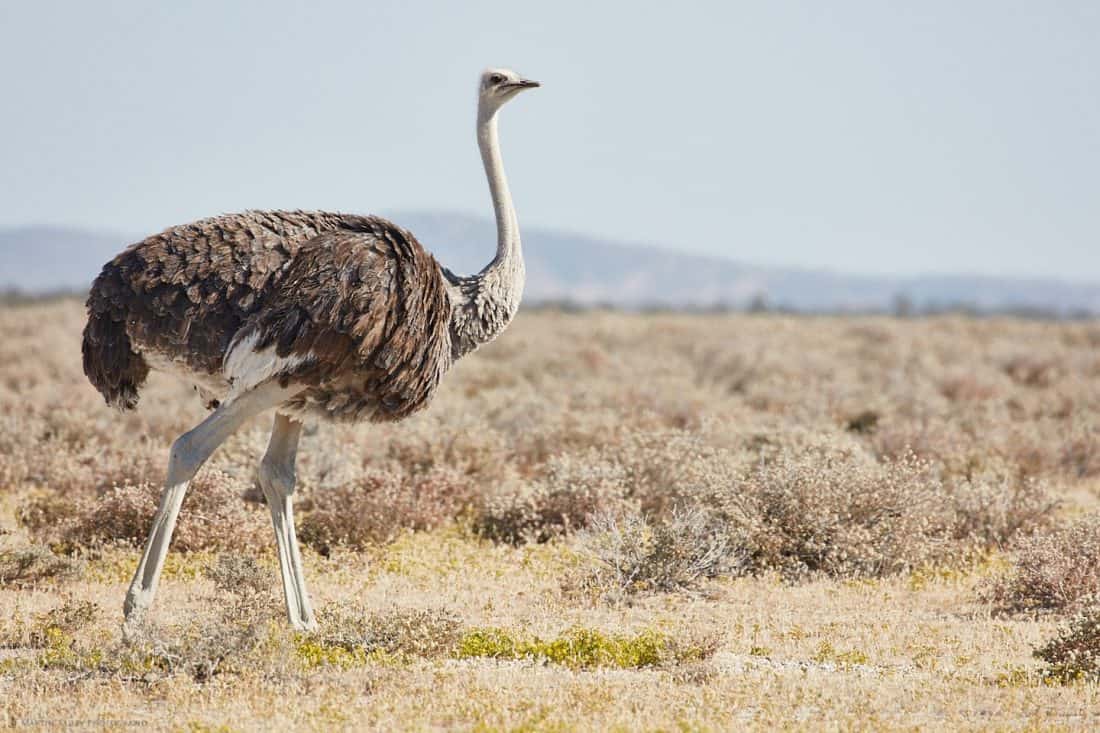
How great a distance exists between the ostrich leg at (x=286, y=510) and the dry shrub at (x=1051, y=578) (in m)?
3.95

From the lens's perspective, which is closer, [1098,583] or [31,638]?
[31,638]

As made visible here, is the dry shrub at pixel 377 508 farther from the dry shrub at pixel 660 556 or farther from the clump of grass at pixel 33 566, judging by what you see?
the clump of grass at pixel 33 566

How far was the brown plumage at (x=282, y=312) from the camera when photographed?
22.5ft

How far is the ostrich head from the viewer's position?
8.09 metres

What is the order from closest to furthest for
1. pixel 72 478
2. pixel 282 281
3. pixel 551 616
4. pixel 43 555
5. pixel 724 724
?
pixel 724 724 < pixel 282 281 < pixel 551 616 < pixel 43 555 < pixel 72 478

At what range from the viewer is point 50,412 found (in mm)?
14570

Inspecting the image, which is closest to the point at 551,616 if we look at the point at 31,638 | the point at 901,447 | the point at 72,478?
the point at 31,638

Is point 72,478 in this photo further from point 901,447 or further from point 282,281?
point 901,447

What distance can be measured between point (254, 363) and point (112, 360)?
0.81 meters

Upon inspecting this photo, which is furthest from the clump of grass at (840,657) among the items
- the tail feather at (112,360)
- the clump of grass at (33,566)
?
the clump of grass at (33,566)

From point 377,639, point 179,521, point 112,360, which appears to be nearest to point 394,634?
point 377,639

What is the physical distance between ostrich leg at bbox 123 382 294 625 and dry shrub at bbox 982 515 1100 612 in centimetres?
428

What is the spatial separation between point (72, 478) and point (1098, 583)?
7.11 meters

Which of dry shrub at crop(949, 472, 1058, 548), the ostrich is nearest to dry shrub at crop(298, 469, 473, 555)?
the ostrich
